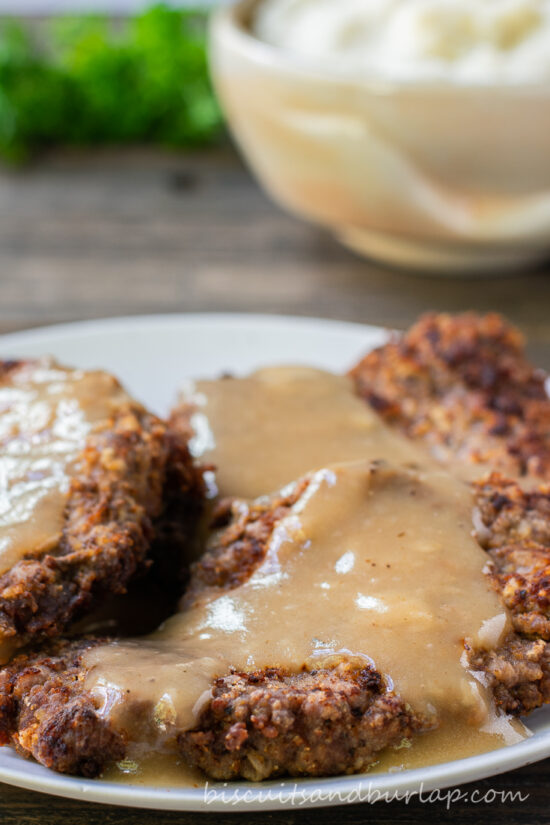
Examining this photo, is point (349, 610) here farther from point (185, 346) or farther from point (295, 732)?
point (185, 346)

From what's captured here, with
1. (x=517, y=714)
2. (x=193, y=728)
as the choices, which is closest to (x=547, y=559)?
(x=517, y=714)

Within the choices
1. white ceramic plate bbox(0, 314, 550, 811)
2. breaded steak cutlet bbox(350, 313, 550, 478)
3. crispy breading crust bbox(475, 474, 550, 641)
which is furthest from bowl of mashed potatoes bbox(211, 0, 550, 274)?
crispy breading crust bbox(475, 474, 550, 641)

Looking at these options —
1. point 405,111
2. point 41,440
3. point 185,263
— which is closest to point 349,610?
point 41,440

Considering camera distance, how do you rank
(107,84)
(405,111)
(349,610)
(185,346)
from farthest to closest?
(107,84) < (405,111) < (185,346) < (349,610)

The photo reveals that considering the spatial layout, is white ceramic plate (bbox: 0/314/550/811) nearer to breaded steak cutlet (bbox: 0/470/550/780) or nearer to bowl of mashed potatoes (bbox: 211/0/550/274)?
bowl of mashed potatoes (bbox: 211/0/550/274)

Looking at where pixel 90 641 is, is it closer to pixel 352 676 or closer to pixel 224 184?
pixel 352 676
